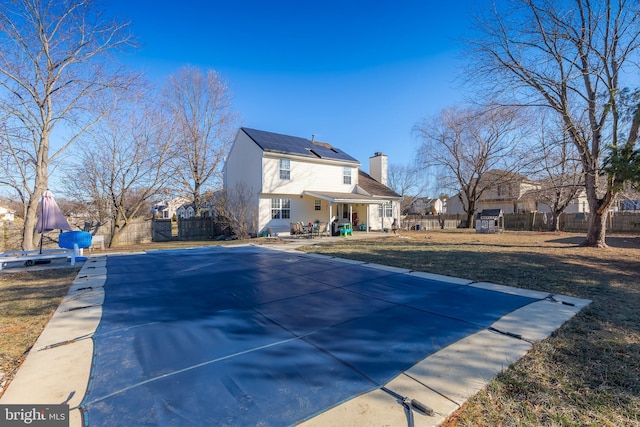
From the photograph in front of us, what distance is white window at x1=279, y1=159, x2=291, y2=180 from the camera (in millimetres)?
17217

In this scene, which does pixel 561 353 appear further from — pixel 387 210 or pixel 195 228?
pixel 387 210

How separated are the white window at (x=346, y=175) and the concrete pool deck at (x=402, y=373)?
1617cm

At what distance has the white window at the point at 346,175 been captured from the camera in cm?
1992

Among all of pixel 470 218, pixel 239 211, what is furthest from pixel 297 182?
pixel 470 218

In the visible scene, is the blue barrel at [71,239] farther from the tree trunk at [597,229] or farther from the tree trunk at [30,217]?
the tree trunk at [597,229]

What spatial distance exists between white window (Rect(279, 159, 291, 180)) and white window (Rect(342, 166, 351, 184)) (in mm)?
4205

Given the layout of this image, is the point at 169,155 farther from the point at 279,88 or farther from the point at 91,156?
the point at 279,88

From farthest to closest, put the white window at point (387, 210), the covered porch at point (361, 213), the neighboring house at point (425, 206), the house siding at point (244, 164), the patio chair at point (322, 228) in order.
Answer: the neighboring house at point (425, 206) → the white window at point (387, 210) → the covered porch at point (361, 213) → the patio chair at point (322, 228) → the house siding at point (244, 164)

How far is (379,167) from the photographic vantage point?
2378cm

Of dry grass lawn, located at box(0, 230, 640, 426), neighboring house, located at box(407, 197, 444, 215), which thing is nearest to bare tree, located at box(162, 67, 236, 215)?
dry grass lawn, located at box(0, 230, 640, 426)

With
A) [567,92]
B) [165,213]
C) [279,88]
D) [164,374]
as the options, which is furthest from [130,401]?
[165,213]

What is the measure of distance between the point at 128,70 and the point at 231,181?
31.0 feet

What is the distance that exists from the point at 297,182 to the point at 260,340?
15052 millimetres
